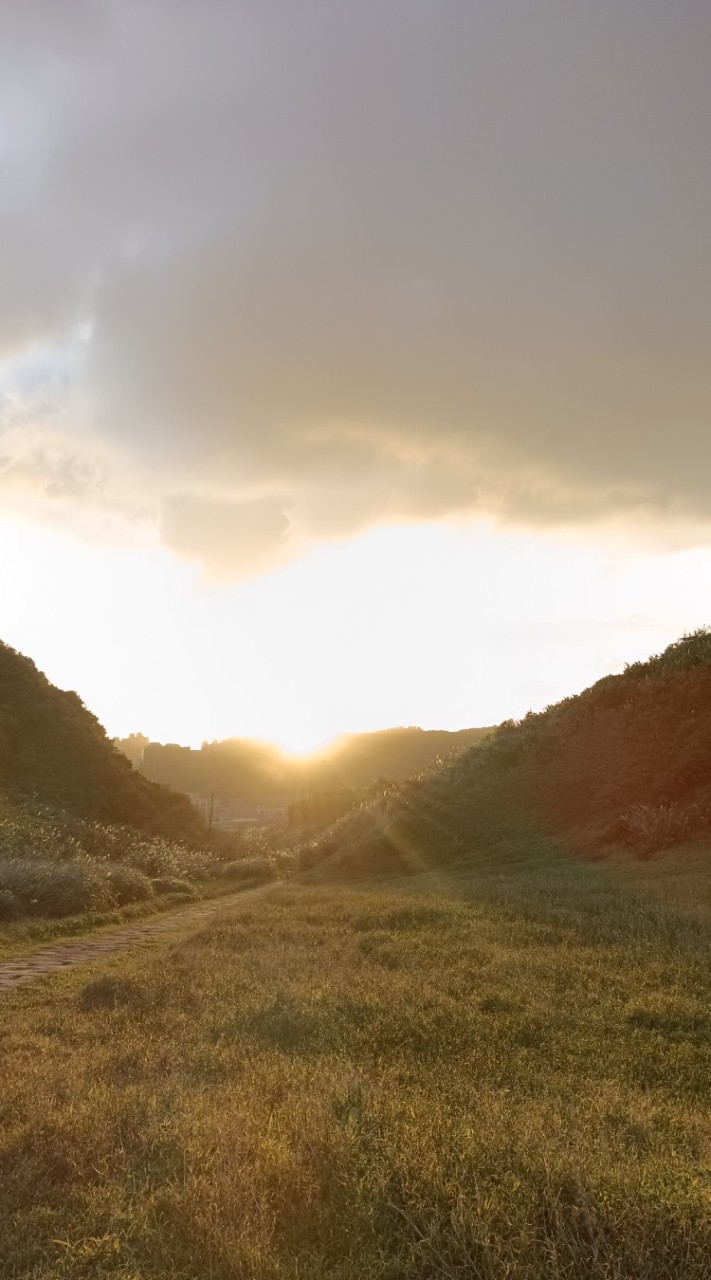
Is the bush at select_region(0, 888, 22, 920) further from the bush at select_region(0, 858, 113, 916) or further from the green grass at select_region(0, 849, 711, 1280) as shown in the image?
the green grass at select_region(0, 849, 711, 1280)

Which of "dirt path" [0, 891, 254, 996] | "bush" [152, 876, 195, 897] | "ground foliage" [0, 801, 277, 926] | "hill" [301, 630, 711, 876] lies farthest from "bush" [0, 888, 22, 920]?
"hill" [301, 630, 711, 876]

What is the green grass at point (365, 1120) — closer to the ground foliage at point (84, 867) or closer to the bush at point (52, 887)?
the bush at point (52, 887)

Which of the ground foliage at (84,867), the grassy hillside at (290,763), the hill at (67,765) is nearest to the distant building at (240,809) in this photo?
the grassy hillside at (290,763)

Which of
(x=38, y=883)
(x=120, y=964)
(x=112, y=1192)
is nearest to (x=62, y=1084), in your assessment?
(x=112, y=1192)

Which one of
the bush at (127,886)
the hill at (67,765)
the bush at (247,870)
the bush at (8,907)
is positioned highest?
the hill at (67,765)

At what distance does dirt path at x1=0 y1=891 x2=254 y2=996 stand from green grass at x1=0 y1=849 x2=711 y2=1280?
1.29 metres

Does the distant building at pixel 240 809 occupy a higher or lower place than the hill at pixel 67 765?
lower

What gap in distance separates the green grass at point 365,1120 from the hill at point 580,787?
13.0 m

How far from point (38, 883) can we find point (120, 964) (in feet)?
23.3

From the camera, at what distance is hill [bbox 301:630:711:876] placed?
76.6ft

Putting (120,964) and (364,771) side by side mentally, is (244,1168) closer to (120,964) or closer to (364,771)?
(120,964)

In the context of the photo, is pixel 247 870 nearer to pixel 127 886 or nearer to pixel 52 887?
pixel 127 886

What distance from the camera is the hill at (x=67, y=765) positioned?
38.1 metres

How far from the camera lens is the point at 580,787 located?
27750mm
